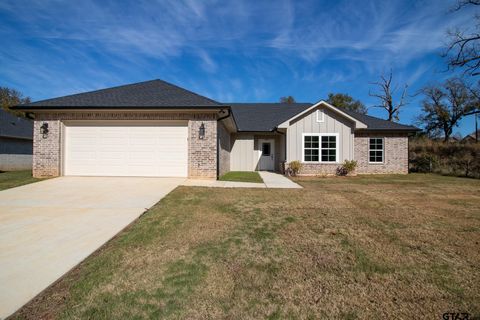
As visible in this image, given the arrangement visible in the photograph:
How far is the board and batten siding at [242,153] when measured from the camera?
16.1m

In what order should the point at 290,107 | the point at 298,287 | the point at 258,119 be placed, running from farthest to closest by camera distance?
the point at 290,107 → the point at 258,119 → the point at 298,287

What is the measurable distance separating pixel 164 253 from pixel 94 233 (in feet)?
5.23

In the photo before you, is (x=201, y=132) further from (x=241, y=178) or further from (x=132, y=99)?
(x=132, y=99)

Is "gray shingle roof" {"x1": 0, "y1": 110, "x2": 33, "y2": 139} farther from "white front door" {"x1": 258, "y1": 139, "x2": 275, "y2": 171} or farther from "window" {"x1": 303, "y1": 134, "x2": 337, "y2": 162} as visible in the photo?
"window" {"x1": 303, "y1": 134, "x2": 337, "y2": 162}

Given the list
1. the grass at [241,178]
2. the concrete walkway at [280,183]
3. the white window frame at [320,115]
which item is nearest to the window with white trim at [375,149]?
the white window frame at [320,115]

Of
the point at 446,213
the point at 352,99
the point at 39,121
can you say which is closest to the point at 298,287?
the point at 446,213

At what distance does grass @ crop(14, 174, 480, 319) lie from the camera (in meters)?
2.07

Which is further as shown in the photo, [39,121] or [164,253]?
[39,121]

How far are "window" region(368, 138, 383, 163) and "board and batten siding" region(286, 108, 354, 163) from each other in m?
2.99

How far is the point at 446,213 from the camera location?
529cm

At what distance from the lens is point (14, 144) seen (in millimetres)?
16672

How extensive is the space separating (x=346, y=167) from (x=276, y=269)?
11639 millimetres

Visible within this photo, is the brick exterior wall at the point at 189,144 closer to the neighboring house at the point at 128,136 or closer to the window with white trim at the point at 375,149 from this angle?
the neighboring house at the point at 128,136

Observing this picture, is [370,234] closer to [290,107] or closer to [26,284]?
[26,284]
